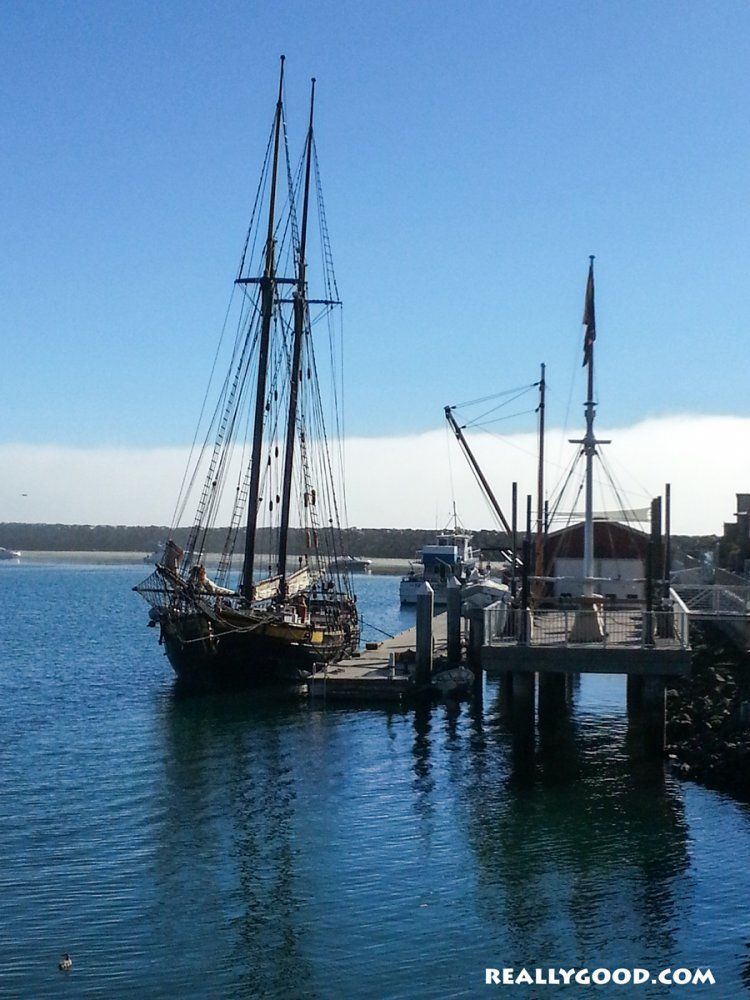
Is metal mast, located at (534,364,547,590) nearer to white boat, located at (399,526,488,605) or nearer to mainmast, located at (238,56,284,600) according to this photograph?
mainmast, located at (238,56,284,600)

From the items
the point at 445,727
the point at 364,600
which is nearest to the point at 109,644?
the point at 445,727

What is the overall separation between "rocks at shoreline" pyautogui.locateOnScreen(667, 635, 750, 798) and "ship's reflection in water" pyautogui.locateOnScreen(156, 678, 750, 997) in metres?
1.11

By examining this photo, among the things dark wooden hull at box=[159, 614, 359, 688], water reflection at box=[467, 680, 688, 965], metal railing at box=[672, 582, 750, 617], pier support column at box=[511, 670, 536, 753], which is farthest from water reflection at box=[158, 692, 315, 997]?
metal railing at box=[672, 582, 750, 617]

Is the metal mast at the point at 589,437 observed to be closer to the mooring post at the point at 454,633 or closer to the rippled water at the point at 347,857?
the rippled water at the point at 347,857

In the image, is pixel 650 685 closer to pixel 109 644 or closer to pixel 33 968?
pixel 33 968

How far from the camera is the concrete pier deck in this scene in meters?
39.2

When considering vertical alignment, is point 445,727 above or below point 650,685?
below

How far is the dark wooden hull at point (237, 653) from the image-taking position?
4231 centimetres

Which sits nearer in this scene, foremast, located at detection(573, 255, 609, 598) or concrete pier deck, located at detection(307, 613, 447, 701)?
foremast, located at detection(573, 255, 609, 598)

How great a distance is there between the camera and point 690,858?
2231 cm

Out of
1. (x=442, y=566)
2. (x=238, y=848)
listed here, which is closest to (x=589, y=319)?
(x=238, y=848)

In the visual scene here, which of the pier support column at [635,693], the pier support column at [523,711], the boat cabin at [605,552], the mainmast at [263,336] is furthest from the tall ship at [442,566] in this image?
the pier support column at [523,711]

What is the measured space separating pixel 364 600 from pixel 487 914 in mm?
104999

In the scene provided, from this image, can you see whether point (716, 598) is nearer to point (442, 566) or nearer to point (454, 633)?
point (454, 633)
